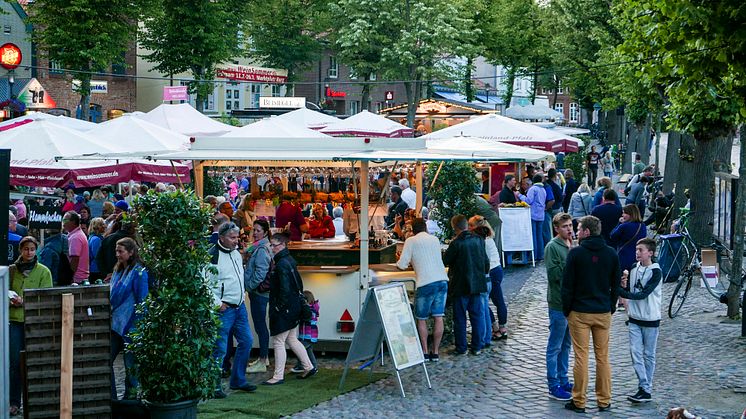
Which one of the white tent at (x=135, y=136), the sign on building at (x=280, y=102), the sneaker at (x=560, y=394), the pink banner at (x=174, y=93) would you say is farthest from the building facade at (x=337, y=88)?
the sneaker at (x=560, y=394)

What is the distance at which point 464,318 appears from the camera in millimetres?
13070

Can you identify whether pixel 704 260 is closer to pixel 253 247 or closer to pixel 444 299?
pixel 444 299

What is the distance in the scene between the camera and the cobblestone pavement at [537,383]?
10484 millimetres

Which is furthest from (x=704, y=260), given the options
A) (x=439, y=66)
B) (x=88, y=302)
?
(x=439, y=66)

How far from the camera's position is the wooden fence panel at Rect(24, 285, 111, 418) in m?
8.87

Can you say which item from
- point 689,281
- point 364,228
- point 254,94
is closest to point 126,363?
point 364,228

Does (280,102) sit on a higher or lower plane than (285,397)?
higher

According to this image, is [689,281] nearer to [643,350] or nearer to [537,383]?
[537,383]

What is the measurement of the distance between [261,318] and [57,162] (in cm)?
682

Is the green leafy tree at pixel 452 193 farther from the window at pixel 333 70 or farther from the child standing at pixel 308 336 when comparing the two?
the window at pixel 333 70

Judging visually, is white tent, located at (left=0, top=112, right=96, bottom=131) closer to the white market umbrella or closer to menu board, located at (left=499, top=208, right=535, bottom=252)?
the white market umbrella

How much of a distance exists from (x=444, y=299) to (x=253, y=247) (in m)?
2.30

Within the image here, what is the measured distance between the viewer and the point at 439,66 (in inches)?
2251

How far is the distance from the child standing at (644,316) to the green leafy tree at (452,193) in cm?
555
